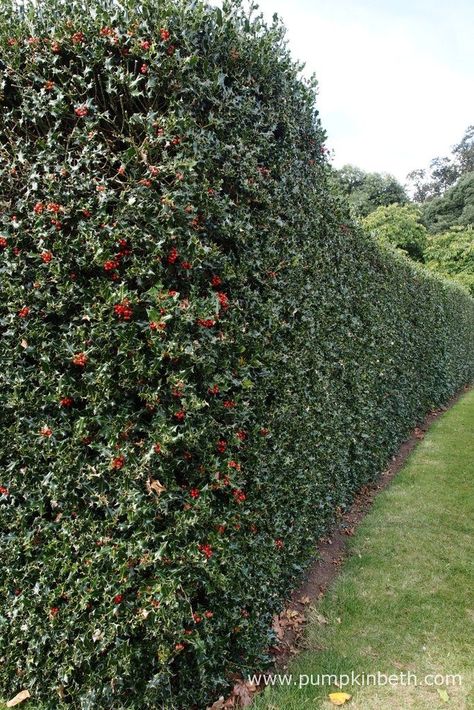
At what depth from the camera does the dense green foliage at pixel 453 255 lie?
24297mm

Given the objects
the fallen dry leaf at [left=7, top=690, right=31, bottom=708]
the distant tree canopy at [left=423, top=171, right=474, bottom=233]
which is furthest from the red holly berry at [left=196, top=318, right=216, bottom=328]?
the distant tree canopy at [left=423, top=171, right=474, bottom=233]

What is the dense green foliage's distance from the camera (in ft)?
79.7

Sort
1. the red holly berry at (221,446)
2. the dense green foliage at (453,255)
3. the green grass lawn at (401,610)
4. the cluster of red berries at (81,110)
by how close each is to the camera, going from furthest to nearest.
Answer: the dense green foliage at (453,255)
the green grass lawn at (401,610)
the red holly berry at (221,446)
the cluster of red berries at (81,110)

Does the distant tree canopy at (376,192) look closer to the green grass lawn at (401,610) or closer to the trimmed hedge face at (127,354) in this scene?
the green grass lawn at (401,610)

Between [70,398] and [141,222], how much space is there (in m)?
0.86

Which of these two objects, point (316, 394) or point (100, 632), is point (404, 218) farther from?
point (100, 632)

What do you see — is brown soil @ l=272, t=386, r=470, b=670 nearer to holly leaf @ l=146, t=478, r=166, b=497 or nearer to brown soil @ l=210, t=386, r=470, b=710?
brown soil @ l=210, t=386, r=470, b=710

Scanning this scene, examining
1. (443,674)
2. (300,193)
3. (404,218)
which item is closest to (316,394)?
(300,193)

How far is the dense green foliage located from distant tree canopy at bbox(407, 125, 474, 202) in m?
25.5

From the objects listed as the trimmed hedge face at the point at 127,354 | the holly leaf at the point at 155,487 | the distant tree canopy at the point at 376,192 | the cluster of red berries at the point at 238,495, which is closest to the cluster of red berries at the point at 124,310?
the trimmed hedge face at the point at 127,354

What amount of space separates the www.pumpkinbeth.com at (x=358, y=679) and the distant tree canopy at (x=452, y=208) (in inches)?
1332

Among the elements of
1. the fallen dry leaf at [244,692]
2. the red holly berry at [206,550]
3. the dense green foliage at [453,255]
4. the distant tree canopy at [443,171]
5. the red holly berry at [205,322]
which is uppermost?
the distant tree canopy at [443,171]

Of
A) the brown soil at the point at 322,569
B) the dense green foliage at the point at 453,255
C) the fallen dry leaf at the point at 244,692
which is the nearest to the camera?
the fallen dry leaf at the point at 244,692

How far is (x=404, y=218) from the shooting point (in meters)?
24.6
